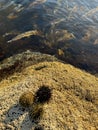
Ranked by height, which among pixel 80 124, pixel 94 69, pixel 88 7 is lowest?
pixel 88 7

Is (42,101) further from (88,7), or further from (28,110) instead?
(88,7)

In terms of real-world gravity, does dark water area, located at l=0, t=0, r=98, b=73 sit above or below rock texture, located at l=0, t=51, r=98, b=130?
below

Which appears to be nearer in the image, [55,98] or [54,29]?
[55,98]

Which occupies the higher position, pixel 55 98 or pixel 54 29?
pixel 55 98

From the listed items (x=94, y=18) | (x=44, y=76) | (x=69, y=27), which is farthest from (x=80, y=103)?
(x=94, y=18)

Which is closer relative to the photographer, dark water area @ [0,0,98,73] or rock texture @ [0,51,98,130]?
rock texture @ [0,51,98,130]
